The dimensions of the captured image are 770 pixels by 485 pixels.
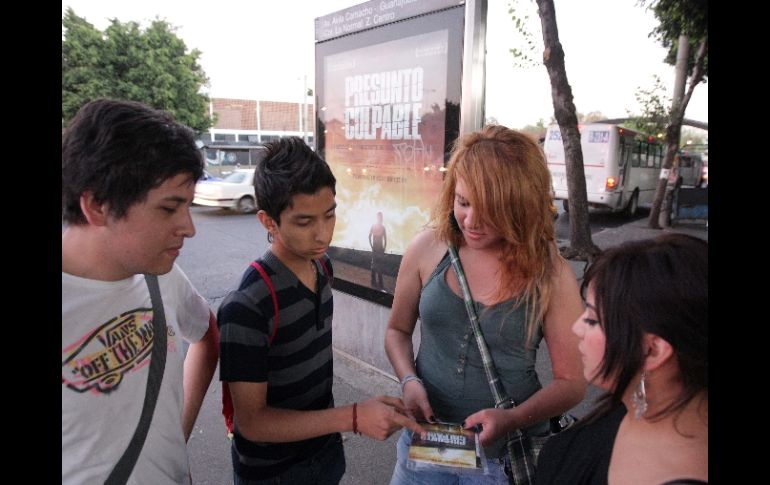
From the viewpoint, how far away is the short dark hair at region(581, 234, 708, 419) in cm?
85

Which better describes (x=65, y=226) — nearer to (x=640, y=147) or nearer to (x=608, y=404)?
(x=608, y=404)

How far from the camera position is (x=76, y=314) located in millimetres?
995

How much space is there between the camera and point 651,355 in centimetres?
90

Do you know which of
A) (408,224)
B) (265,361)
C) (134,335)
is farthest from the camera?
(408,224)

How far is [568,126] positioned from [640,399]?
672 cm

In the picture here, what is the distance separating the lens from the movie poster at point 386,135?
3.08m

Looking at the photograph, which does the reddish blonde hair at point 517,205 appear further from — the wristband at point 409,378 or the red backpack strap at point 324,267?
the red backpack strap at point 324,267

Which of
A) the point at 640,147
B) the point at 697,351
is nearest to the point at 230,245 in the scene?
the point at 697,351

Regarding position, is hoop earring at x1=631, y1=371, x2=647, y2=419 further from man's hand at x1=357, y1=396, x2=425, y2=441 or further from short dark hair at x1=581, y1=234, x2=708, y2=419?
man's hand at x1=357, y1=396, x2=425, y2=441

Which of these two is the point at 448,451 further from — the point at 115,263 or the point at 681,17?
the point at 681,17

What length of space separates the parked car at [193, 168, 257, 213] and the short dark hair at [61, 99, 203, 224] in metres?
13.5

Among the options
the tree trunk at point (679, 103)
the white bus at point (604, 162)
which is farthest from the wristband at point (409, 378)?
the white bus at point (604, 162)

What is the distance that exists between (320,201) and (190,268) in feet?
23.5
